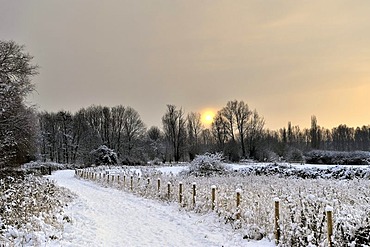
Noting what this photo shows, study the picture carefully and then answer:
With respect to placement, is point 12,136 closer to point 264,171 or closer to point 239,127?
point 264,171

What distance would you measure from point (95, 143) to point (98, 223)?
224 ft

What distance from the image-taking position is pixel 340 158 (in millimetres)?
44969

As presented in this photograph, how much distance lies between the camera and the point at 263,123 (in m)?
76.1

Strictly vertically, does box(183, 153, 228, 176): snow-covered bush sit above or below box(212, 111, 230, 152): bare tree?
below

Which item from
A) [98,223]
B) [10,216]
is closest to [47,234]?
[10,216]

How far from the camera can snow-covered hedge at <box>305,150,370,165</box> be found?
41406mm

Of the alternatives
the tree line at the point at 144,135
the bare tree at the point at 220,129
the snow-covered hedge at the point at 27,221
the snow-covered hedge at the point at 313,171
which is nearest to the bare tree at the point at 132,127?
the tree line at the point at 144,135

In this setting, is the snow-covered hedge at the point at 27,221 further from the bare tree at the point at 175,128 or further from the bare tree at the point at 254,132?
the bare tree at the point at 175,128

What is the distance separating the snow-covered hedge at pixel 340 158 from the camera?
136 ft

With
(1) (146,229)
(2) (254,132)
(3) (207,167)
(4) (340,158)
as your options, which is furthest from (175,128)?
(1) (146,229)

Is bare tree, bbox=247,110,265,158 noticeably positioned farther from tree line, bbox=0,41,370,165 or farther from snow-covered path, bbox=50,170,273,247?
snow-covered path, bbox=50,170,273,247

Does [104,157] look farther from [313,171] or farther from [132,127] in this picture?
[313,171]

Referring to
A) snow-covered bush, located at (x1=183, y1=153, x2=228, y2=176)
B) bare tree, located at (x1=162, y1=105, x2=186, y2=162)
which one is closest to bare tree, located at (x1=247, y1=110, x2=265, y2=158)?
bare tree, located at (x1=162, y1=105, x2=186, y2=162)

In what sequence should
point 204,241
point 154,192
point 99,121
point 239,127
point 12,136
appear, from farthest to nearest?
point 99,121 < point 239,127 < point 12,136 < point 154,192 < point 204,241
